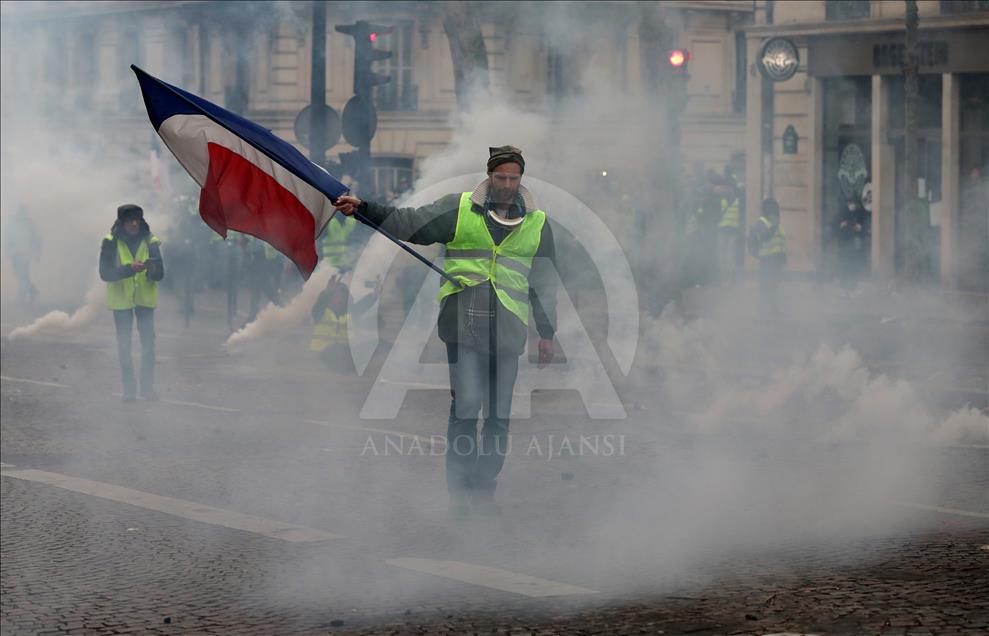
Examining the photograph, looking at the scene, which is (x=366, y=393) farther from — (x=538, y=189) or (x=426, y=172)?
(x=426, y=172)

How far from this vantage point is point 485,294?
7762 millimetres

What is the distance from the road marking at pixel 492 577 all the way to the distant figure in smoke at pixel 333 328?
8.17 m

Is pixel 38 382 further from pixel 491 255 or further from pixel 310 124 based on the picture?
pixel 491 255

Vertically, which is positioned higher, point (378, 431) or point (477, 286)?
point (477, 286)

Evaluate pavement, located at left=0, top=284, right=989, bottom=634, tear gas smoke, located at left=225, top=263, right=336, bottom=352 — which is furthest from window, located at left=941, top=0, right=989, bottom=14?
pavement, located at left=0, top=284, right=989, bottom=634

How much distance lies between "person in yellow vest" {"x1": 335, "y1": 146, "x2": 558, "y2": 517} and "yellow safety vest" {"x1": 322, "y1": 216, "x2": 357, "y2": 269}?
35.1 ft

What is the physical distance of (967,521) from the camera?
756 centimetres

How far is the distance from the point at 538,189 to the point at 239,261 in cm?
576

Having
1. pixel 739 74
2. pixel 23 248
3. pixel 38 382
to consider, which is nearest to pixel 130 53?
pixel 23 248

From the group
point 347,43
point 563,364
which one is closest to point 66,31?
point 347,43

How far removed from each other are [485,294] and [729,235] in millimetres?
18015

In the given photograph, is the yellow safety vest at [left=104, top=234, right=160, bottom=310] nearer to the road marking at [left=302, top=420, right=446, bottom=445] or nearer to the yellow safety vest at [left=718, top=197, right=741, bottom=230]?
the road marking at [left=302, top=420, right=446, bottom=445]

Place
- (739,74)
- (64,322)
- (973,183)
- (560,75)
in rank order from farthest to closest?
(739,74), (973,183), (560,75), (64,322)

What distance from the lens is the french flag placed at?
7.18 metres
